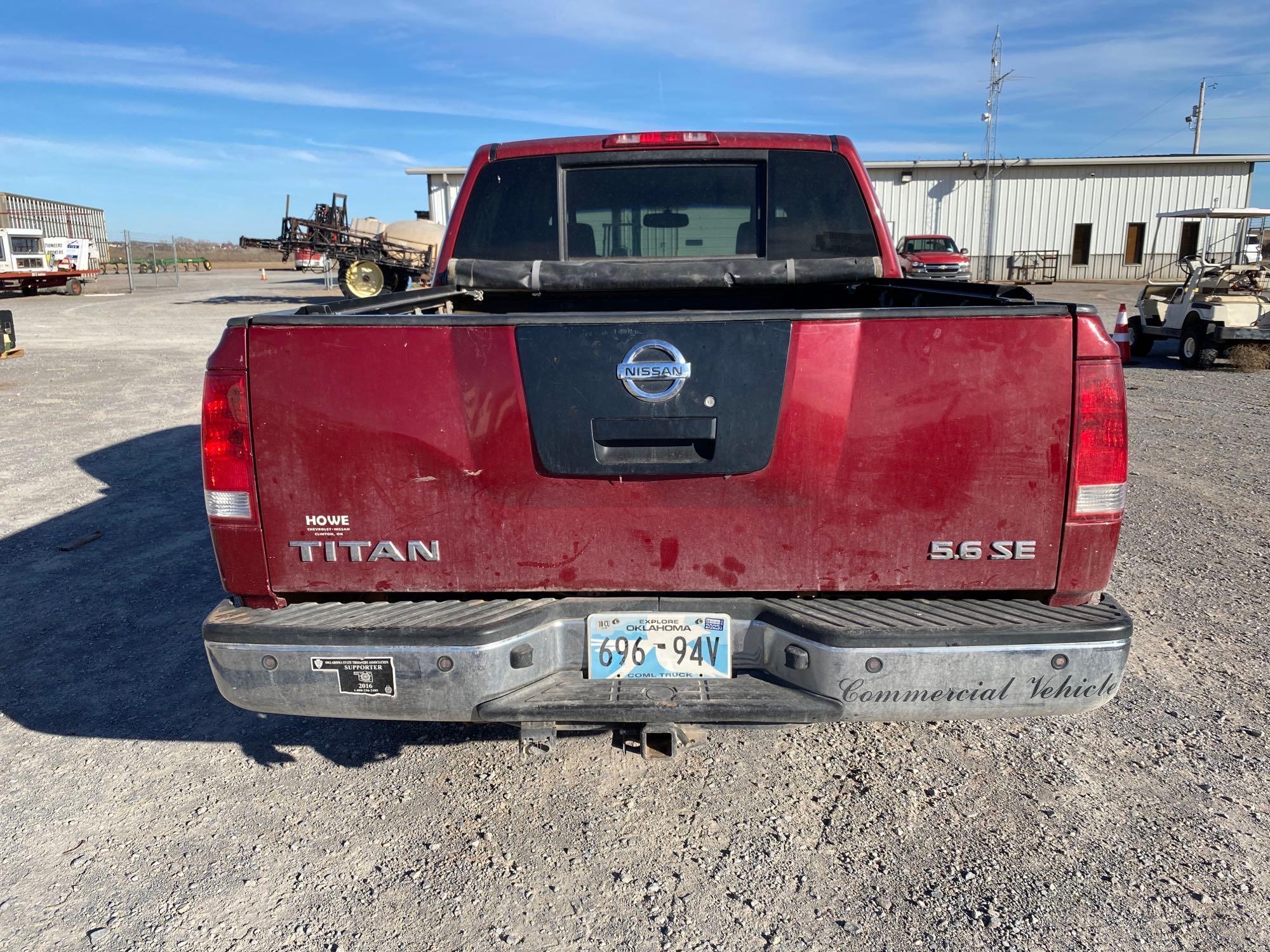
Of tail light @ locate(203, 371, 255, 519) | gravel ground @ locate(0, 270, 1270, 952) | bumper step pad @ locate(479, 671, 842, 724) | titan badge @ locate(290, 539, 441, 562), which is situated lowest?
gravel ground @ locate(0, 270, 1270, 952)

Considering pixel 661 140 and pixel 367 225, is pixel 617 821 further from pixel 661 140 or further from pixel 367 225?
pixel 367 225

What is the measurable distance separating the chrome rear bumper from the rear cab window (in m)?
2.09

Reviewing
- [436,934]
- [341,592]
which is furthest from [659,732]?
[341,592]

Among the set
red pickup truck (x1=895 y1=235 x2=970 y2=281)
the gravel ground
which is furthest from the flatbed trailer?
the gravel ground

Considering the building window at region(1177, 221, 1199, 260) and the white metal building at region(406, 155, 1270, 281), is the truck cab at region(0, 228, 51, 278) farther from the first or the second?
the building window at region(1177, 221, 1199, 260)

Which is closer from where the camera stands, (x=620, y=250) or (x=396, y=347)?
(x=396, y=347)

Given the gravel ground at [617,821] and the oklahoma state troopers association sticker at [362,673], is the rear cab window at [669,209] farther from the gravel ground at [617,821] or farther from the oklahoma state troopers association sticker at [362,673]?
the oklahoma state troopers association sticker at [362,673]

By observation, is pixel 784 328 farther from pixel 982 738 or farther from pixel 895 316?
pixel 982 738

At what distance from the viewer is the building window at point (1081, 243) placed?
35.9 meters

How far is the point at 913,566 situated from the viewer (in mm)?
2453

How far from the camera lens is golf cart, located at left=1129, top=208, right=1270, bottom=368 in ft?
41.9

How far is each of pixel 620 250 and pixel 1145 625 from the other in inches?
123

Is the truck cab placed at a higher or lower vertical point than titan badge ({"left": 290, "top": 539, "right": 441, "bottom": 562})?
higher

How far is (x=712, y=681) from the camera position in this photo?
2.47m
